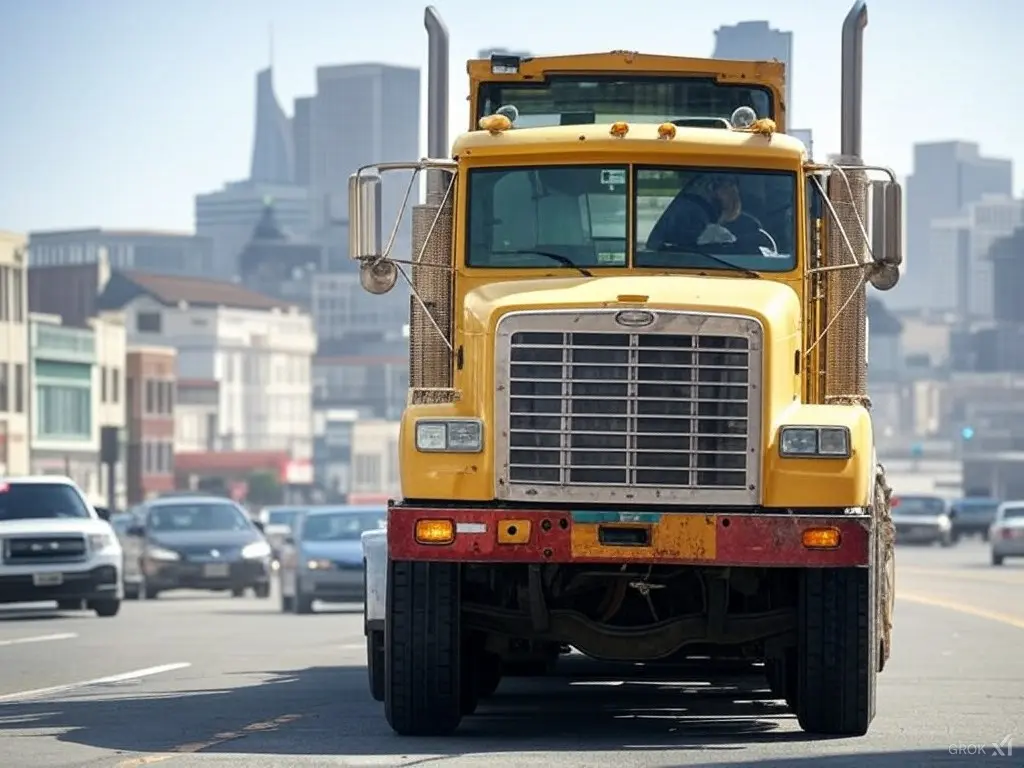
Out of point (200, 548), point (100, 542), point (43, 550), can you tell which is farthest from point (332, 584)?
point (200, 548)

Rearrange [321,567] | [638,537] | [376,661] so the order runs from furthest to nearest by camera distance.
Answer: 1. [321,567]
2. [376,661]
3. [638,537]

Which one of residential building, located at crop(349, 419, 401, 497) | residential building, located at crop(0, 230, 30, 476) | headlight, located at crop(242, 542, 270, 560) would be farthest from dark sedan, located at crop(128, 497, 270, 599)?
residential building, located at crop(349, 419, 401, 497)

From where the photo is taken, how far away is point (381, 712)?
1656 centimetres

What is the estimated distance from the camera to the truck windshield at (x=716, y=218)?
15531 mm

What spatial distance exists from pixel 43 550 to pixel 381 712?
54.5ft

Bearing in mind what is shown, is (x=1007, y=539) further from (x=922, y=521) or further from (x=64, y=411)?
(x=64, y=411)

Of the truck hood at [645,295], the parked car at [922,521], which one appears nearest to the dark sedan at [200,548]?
the truck hood at [645,295]

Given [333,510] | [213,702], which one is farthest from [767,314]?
[333,510]

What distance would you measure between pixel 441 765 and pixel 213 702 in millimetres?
4988

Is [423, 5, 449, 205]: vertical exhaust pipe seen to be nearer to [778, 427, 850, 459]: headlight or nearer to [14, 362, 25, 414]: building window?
[778, 427, 850, 459]: headlight

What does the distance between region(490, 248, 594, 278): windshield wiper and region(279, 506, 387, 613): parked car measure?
1992cm

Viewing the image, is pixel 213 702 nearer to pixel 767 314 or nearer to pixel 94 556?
pixel 767 314

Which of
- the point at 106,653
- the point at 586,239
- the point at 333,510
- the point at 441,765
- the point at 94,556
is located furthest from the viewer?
the point at 333,510

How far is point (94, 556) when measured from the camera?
32688mm
